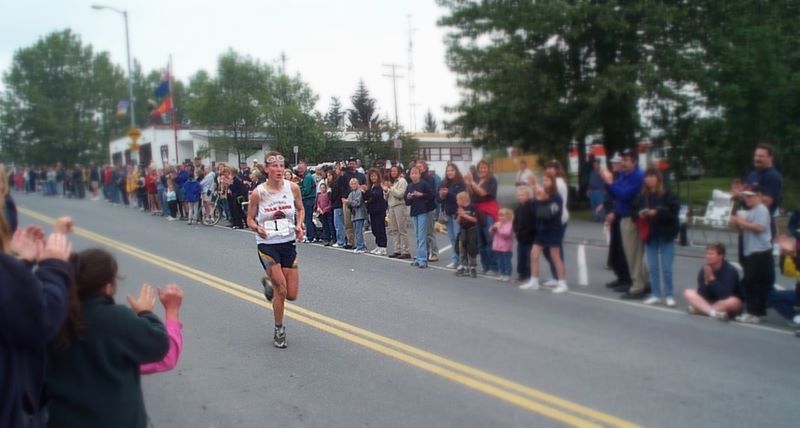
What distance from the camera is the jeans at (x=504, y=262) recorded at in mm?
8477

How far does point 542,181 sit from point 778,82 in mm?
2934

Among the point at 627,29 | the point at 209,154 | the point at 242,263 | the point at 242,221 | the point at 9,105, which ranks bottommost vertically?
the point at 242,263

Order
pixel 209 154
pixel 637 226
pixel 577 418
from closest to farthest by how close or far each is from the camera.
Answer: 1. pixel 577 418
2. pixel 209 154
3. pixel 637 226

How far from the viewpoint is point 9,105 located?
5.13m

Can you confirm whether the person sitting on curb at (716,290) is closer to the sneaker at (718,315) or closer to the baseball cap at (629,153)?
the sneaker at (718,315)

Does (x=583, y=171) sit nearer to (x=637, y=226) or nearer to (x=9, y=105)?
(x=637, y=226)

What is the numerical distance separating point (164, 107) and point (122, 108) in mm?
648

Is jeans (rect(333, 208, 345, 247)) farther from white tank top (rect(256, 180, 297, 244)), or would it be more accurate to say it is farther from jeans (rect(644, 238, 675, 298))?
jeans (rect(644, 238, 675, 298))

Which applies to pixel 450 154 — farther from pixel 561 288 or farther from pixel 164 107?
pixel 164 107

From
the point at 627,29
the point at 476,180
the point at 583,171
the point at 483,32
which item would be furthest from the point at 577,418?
the point at 483,32

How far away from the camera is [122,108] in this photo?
541 centimetres

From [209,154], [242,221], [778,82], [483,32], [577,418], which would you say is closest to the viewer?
[577,418]

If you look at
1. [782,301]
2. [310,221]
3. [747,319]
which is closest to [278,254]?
[747,319]

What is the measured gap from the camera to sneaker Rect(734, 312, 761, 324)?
20.7 ft
